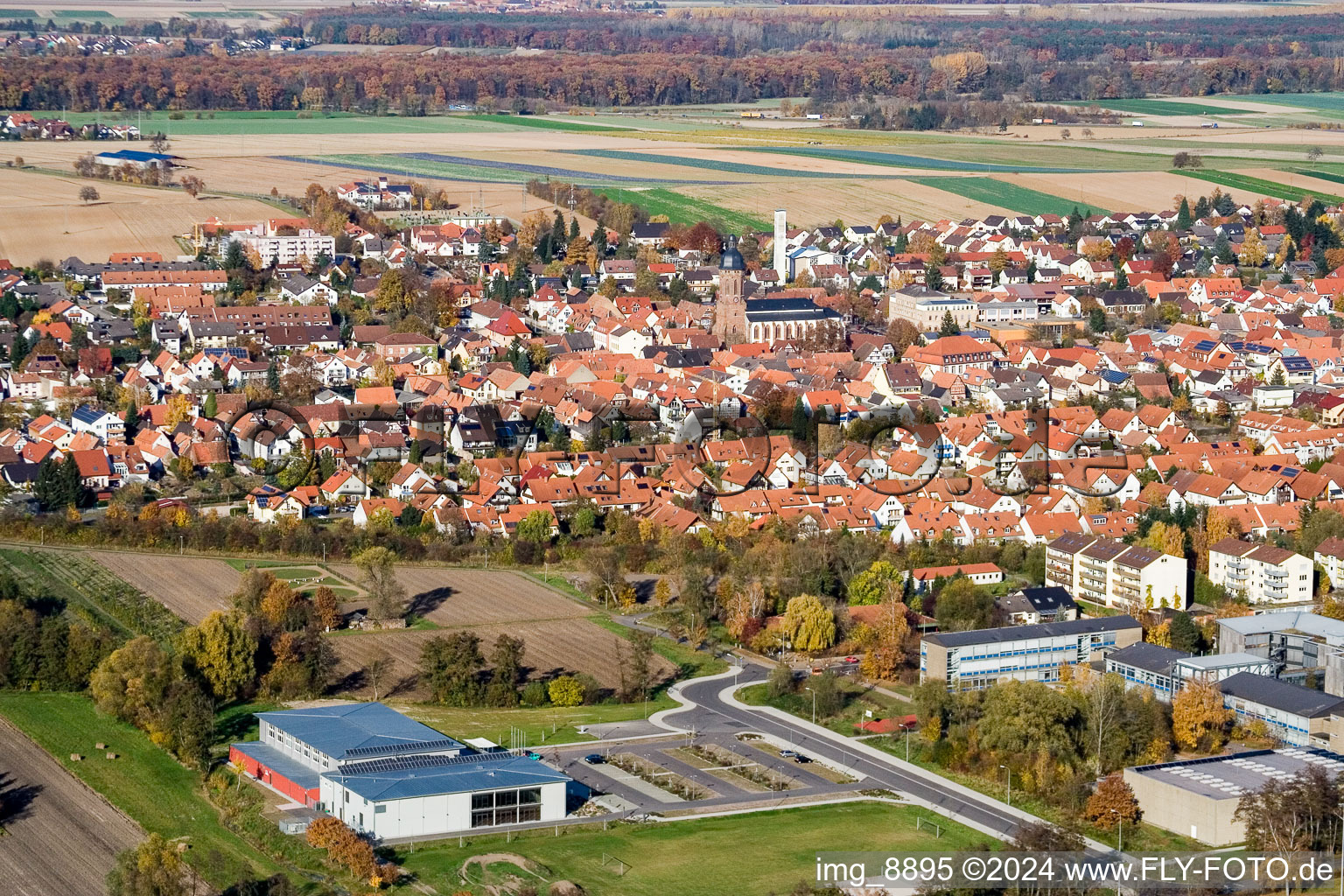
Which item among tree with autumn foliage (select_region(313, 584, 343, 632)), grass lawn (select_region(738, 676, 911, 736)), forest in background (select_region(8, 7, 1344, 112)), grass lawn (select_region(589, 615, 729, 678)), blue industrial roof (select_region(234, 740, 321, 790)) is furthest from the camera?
forest in background (select_region(8, 7, 1344, 112))

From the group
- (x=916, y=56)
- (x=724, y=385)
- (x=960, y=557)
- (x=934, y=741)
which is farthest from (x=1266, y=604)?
(x=916, y=56)

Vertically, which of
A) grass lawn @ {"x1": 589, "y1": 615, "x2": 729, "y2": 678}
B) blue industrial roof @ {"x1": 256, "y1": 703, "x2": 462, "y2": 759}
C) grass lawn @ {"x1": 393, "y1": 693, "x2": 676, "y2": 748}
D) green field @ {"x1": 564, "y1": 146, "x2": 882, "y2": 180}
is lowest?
grass lawn @ {"x1": 589, "y1": 615, "x2": 729, "y2": 678}

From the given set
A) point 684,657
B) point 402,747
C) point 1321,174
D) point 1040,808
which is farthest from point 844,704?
point 1321,174

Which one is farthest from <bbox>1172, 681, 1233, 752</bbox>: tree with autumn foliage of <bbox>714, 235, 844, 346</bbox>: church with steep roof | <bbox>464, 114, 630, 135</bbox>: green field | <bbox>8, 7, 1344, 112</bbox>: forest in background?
<bbox>8, 7, 1344, 112</bbox>: forest in background

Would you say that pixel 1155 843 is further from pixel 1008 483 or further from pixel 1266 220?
pixel 1266 220

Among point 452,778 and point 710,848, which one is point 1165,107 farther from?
point 710,848

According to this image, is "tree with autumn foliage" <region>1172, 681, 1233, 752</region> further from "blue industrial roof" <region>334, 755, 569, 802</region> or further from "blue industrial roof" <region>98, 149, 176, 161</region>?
"blue industrial roof" <region>98, 149, 176, 161</region>
